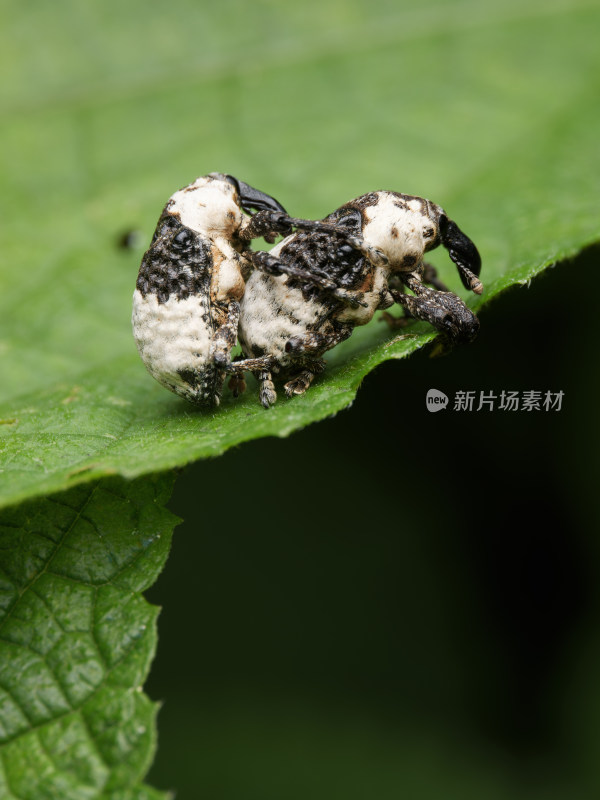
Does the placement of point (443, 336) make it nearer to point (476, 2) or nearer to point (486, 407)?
point (486, 407)

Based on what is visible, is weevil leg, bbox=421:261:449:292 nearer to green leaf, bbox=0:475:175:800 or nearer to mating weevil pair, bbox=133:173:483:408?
mating weevil pair, bbox=133:173:483:408

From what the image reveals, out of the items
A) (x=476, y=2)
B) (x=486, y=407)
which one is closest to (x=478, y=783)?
(x=486, y=407)

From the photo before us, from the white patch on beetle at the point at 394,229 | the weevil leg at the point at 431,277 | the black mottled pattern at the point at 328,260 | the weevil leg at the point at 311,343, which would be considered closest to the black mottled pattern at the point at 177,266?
the black mottled pattern at the point at 328,260

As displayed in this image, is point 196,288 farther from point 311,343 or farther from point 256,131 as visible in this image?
point 256,131

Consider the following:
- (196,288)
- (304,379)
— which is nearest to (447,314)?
(304,379)

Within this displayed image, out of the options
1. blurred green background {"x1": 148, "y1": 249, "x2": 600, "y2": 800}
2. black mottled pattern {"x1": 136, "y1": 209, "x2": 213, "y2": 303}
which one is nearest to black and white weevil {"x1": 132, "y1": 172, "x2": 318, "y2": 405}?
black mottled pattern {"x1": 136, "y1": 209, "x2": 213, "y2": 303}

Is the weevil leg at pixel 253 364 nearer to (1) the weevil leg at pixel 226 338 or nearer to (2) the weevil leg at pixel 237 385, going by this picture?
(1) the weevil leg at pixel 226 338

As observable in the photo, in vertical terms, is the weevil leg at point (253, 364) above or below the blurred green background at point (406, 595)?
above

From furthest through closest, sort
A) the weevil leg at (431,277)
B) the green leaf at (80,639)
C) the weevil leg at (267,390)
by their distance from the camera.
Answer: the weevil leg at (431,277)
the weevil leg at (267,390)
the green leaf at (80,639)
